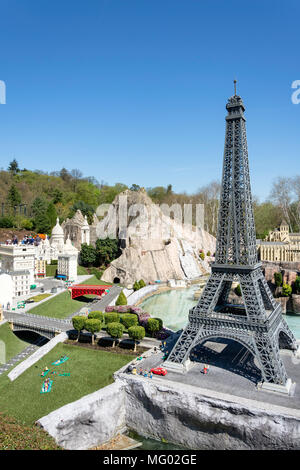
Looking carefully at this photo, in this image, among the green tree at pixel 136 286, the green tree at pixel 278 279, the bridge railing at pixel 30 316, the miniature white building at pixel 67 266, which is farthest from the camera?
the green tree at pixel 136 286

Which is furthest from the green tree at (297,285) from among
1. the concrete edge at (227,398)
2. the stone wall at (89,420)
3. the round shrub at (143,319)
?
the stone wall at (89,420)

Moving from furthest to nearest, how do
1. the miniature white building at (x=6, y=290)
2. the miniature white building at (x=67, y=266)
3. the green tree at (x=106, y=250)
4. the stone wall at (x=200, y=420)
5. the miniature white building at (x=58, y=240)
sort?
the miniature white building at (x=58, y=240)
the green tree at (x=106, y=250)
the miniature white building at (x=67, y=266)
the miniature white building at (x=6, y=290)
the stone wall at (x=200, y=420)

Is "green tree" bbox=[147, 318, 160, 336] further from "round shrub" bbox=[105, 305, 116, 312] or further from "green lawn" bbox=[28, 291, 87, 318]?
"green lawn" bbox=[28, 291, 87, 318]

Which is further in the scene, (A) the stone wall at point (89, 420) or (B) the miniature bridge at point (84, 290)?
(B) the miniature bridge at point (84, 290)

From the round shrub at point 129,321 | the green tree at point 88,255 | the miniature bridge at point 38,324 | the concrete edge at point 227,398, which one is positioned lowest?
the concrete edge at point 227,398

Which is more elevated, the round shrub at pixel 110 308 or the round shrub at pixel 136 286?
the round shrub at pixel 136 286

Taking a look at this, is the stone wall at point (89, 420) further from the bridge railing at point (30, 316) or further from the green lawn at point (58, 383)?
the bridge railing at point (30, 316)

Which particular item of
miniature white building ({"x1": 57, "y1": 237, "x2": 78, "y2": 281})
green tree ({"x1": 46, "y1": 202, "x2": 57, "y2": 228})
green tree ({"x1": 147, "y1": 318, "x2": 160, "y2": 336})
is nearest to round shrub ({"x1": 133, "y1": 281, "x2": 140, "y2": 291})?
miniature white building ({"x1": 57, "y1": 237, "x2": 78, "y2": 281})

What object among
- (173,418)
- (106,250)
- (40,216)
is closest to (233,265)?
(173,418)
